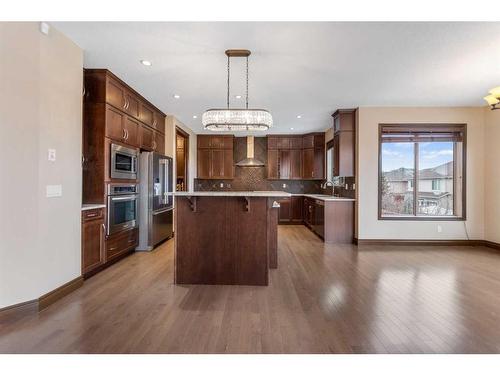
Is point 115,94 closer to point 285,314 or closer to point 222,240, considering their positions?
point 222,240

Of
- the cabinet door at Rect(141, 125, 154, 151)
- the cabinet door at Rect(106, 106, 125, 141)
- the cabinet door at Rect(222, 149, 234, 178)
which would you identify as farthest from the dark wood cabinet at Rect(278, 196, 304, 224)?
the cabinet door at Rect(106, 106, 125, 141)

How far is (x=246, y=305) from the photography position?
263 centimetres

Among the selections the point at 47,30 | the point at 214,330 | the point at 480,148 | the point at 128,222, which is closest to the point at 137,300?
the point at 214,330

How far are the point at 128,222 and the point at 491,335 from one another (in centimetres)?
430

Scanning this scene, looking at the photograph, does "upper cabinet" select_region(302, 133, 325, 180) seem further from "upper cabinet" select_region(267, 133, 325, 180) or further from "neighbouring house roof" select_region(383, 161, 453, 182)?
"neighbouring house roof" select_region(383, 161, 453, 182)

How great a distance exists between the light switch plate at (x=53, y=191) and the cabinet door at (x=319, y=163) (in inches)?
256

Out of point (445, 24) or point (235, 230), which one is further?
point (235, 230)

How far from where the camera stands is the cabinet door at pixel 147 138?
15.6 ft

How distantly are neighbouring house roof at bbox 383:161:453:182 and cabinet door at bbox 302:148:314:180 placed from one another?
9.01 ft

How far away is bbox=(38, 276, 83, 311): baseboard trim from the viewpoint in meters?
2.53

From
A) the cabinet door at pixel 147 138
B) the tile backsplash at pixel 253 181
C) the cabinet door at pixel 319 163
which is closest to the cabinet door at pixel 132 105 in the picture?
the cabinet door at pixel 147 138

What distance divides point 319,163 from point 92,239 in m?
6.22
